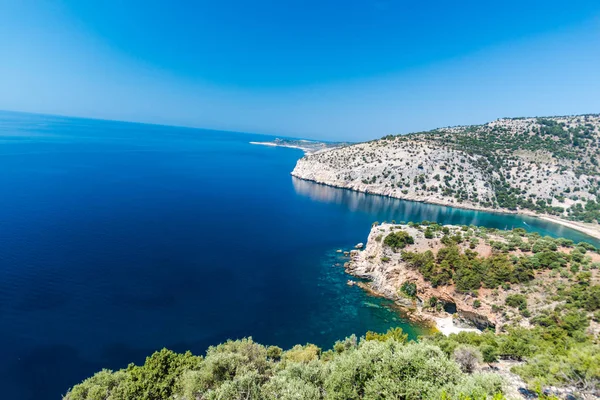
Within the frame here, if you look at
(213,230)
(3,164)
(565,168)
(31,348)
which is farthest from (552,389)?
(3,164)

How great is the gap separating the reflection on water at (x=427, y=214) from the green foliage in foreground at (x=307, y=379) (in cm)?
7032

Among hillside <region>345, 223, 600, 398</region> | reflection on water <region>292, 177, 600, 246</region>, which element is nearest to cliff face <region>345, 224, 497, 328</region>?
hillside <region>345, 223, 600, 398</region>

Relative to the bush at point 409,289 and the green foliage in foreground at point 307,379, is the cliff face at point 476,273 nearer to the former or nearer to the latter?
the bush at point 409,289

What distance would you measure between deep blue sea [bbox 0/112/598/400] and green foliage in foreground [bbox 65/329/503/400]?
1161 cm

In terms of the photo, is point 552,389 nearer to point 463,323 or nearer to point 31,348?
point 463,323

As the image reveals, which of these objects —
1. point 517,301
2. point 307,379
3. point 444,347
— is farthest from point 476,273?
point 307,379

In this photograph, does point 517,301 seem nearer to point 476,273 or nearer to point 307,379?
point 476,273

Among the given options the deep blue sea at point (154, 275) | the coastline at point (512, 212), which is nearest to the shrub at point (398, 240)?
the deep blue sea at point (154, 275)

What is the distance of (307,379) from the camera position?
56.5ft

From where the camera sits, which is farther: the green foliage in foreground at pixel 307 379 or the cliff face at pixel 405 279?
the cliff face at pixel 405 279

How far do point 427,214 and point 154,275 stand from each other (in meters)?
82.5

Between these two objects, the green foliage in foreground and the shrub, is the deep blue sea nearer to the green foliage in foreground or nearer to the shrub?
the shrub

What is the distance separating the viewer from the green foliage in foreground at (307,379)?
45.7 feet

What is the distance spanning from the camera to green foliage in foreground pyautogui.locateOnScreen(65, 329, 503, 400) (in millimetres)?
13937
